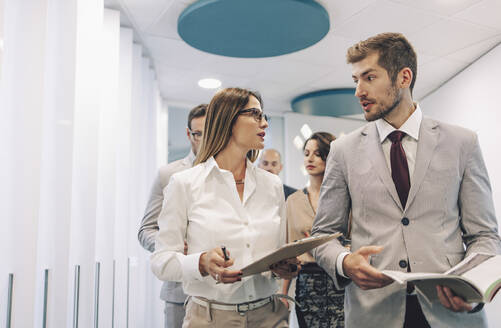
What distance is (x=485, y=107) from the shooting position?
4.52 meters

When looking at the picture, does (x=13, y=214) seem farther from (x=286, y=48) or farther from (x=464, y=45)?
(x=464, y=45)

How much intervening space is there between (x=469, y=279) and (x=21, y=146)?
1.86 m

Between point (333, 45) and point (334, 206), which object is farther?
point (333, 45)

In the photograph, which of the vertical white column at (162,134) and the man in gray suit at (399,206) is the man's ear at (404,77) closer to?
the man in gray suit at (399,206)

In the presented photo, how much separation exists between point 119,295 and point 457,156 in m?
2.90

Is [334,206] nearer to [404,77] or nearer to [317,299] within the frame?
[404,77]

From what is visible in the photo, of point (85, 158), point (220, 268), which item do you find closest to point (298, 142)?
point (85, 158)

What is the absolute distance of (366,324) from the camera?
1514 millimetres

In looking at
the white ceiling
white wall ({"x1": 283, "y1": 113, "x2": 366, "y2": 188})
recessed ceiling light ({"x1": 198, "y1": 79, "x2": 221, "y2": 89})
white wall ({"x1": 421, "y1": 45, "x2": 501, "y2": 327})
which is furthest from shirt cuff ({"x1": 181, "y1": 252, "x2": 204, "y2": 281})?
white wall ({"x1": 283, "y1": 113, "x2": 366, "y2": 188})

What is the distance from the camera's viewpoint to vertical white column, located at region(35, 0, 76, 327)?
205 centimetres

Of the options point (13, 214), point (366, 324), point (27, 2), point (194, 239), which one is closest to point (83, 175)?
point (13, 214)

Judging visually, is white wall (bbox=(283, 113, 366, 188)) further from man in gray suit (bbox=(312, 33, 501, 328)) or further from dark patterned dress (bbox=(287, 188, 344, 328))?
man in gray suit (bbox=(312, 33, 501, 328))

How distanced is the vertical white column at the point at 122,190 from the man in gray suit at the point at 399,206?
228 cm

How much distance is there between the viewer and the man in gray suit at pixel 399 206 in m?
1.46
